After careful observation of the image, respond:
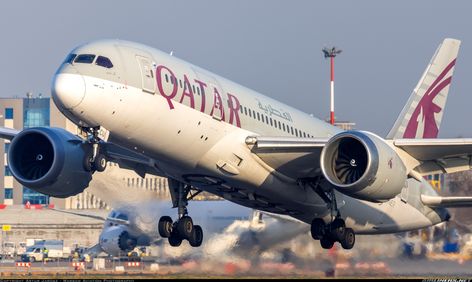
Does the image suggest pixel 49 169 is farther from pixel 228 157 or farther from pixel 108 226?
pixel 108 226

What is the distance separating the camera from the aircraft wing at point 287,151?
3028cm

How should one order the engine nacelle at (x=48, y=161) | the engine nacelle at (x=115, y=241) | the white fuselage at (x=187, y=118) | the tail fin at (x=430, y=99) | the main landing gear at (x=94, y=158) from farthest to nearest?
the engine nacelle at (x=115, y=241) → the tail fin at (x=430, y=99) → the engine nacelle at (x=48, y=161) → the main landing gear at (x=94, y=158) → the white fuselage at (x=187, y=118)

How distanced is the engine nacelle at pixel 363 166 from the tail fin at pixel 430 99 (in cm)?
889

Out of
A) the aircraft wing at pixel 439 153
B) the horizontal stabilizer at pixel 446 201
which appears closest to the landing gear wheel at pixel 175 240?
the aircraft wing at pixel 439 153

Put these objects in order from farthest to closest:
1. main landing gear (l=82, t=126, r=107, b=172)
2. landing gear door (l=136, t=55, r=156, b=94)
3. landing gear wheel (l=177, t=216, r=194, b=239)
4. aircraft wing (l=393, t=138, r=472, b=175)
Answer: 1. landing gear wheel (l=177, t=216, r=194, b=239)
2. aircraft wing (l=393, t=138, r=472, b=175)
3. main landing gear (l=82, t=126, r=107, b=172)
4. landing gear door (l=136, t=55, r=156, b=94)

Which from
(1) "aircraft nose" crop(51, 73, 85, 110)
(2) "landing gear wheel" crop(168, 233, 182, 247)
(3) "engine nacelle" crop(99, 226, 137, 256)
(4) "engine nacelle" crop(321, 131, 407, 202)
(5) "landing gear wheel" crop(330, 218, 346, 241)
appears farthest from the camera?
(3) "engine nacelle" crop(99, 226, 137, 256)

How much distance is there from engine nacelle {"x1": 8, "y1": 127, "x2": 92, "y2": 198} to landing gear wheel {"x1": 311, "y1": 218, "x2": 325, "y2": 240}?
316 inches

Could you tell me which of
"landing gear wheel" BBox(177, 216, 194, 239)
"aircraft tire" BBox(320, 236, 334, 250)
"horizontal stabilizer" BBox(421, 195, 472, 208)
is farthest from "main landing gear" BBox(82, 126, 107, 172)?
"horizontal stabilizer" BBox(421, 195, 472, 208)

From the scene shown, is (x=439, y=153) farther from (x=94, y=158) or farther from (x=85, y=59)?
(x=85, y=59)

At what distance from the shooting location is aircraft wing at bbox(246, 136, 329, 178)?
30.3m

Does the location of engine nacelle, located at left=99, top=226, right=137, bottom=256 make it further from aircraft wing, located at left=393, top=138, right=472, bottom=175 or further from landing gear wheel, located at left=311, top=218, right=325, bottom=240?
aircraft wing, located at left=393, top=138, right=472, bottom=175

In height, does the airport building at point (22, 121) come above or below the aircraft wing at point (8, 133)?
above

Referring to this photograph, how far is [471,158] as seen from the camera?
32562 millimetres

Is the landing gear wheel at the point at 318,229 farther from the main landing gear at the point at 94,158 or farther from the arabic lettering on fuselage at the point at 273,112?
the main landing gear at the point at 94,158
